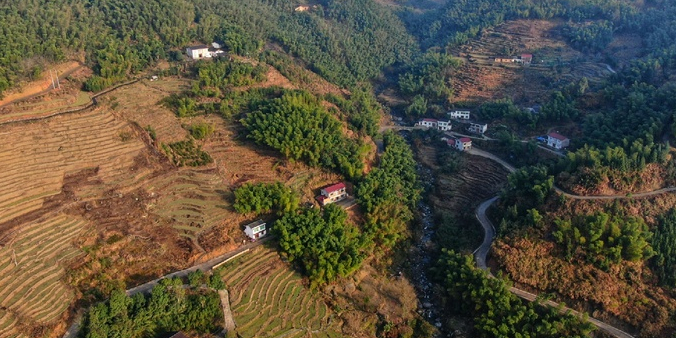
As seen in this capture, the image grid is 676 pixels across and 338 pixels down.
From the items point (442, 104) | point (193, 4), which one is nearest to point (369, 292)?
point (442, 104)

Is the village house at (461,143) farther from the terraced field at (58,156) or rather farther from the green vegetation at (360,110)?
the terraced field at (58,156)

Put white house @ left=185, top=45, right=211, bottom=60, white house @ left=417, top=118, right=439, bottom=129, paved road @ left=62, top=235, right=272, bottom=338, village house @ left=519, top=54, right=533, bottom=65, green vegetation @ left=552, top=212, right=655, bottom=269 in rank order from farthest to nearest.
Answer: village house @ left=519, top=54, right=533, bottom=65 → white house @ left=417, top=118, right=439, bottom=129 → white house @ left=185, top=45, right=211, bottom=60 → green vegetation @ left=552, top=212, right=655, bottom=269 → paved road @ left=62, top=235, right=272, bottom=338

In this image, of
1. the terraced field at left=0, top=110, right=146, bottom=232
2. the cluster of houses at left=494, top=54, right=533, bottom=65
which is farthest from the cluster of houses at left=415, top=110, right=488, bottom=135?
the terraced field at left=0, top=110, right=146, bottom=232

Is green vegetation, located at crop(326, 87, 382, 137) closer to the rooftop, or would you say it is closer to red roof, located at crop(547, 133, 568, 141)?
red roof, located at crop(547, 133, 568, 141)

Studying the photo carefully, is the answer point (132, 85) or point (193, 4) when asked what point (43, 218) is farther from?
point (193, 4)

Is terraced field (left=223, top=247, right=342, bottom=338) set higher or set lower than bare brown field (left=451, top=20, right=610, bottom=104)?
lower
